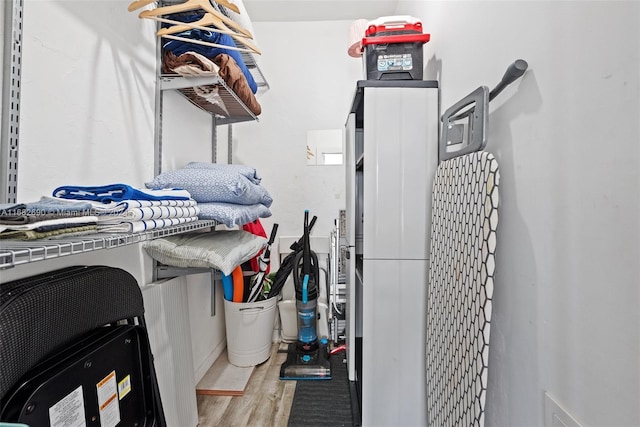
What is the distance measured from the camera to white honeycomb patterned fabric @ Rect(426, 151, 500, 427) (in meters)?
0.78

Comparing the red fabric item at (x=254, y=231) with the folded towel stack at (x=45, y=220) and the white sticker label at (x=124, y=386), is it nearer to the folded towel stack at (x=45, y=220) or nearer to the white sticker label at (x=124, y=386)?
the white sticker label at (x=124, y=386)

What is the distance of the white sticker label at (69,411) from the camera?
2.01 feet

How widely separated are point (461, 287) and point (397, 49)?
108 centimetres

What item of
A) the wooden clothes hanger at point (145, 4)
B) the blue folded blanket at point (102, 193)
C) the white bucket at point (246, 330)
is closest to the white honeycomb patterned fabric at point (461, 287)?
the blue folded blanket at point (102, 193)

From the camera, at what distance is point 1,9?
0.72m

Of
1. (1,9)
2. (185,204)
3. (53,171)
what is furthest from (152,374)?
(1,9)

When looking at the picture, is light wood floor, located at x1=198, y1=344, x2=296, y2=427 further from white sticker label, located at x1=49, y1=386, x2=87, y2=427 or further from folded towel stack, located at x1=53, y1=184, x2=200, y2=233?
folded towel stack, located at x1=53, y1=184, x2=200, y2=233

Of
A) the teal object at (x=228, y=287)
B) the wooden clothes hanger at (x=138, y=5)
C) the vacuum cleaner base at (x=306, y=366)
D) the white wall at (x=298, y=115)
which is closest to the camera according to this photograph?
the wooden clothes hanger at (x=138, y=5)

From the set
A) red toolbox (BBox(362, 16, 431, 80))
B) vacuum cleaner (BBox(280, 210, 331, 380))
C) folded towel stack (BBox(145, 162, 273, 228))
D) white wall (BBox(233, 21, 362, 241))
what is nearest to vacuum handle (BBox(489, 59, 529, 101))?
red toolbox (BBox(362, 16, 431, 80))

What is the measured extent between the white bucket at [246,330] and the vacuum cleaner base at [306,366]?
22 cm

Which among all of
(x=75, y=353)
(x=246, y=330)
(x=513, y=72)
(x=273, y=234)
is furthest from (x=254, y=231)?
A: (x=513, y=72)

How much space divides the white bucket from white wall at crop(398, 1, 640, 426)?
1.43 metres

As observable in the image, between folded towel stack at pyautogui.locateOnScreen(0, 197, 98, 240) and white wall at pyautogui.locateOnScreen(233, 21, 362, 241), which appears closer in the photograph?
folded towel stack at pyautogui.locateOnScreen(0, 197, 98, 240)

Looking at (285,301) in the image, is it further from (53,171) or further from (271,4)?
(271,4)
